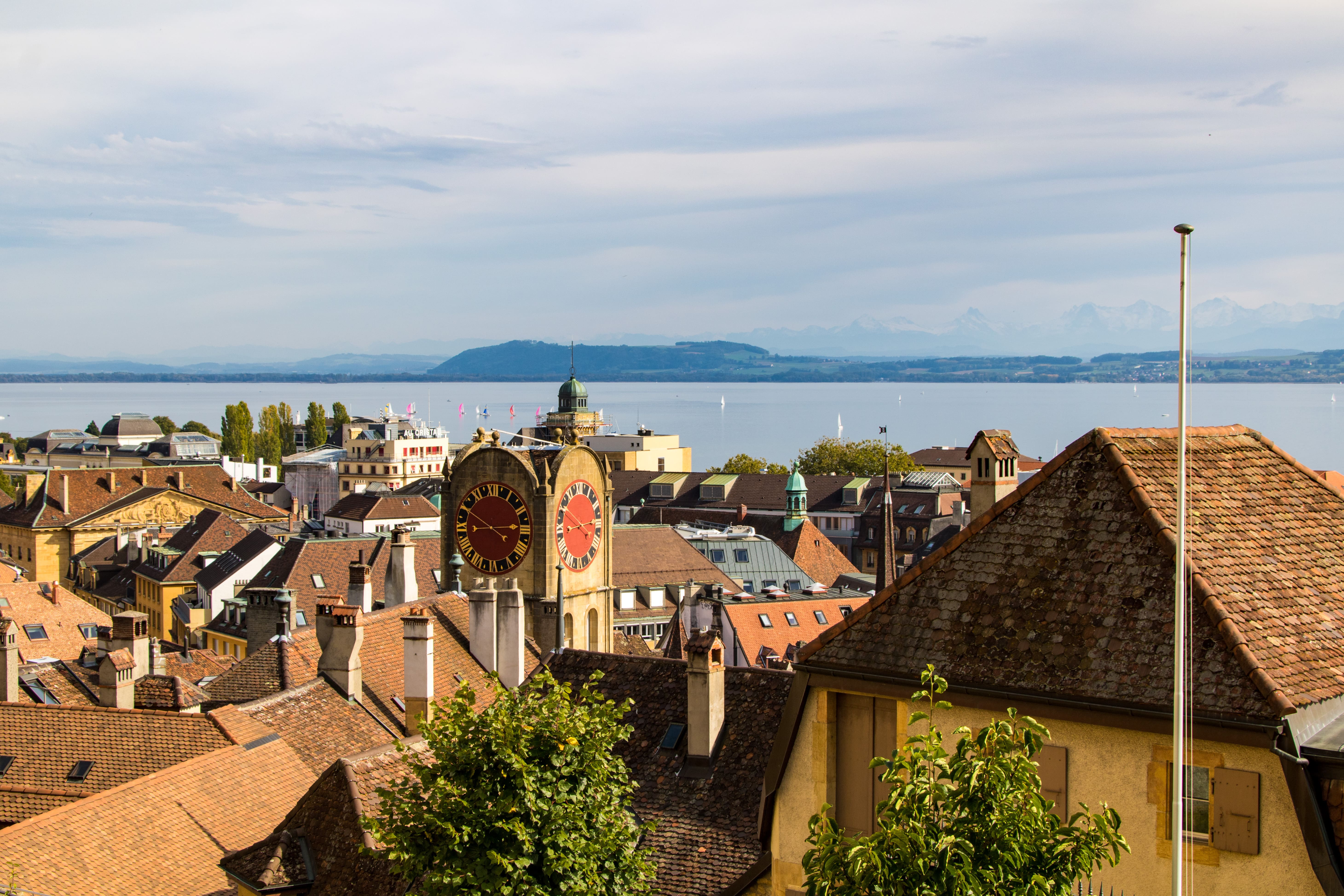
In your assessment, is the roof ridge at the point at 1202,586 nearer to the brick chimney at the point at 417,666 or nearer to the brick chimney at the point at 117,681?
the brick chimney at the point at 417,666

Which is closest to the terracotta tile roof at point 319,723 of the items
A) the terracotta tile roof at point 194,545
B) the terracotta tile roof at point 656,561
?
the terracotta tile roof at point 656,561

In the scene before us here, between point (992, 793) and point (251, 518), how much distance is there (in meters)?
144

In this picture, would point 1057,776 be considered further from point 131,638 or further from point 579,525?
point 131,638

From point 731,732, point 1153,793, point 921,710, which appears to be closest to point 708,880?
point 731,732

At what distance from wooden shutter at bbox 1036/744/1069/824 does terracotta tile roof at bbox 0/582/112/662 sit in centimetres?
5183

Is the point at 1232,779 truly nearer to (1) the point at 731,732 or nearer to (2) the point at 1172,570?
(2) the point at 1172,570

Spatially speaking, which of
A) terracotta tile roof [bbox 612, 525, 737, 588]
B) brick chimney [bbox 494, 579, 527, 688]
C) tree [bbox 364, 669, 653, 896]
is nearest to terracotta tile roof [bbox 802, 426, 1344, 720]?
tree [bbox 364, 669, 653, 896]

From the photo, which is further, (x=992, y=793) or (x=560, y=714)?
(x=560, y=714)

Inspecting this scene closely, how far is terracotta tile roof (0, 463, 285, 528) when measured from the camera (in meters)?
140

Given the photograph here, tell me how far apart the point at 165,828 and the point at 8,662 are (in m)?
15.3

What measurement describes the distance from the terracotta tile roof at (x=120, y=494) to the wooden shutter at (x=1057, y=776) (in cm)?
13622

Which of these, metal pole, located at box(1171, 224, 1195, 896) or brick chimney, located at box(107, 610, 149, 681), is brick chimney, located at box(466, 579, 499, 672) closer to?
brick chimney, located at box(107, 610, 149, 681)

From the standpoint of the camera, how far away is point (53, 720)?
32.1 meters

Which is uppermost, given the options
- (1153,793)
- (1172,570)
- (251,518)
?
(1172,570)
